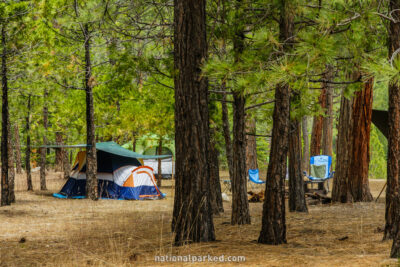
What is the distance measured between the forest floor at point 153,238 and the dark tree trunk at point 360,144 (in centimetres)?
51

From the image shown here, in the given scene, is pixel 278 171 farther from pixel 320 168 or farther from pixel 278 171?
pixel 320 168

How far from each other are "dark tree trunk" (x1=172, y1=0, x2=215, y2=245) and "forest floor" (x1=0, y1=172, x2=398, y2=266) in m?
0.32

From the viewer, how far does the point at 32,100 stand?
46.6 feet

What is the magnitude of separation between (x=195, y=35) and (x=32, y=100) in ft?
33.0

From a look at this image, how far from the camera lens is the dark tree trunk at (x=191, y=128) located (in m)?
5.52

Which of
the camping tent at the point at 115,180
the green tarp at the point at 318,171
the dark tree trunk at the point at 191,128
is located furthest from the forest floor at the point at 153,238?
the green tarp at the point at 318,171

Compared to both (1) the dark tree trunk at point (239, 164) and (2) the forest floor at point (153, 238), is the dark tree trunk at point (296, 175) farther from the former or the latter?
(1) the dark tree trunk at point (239, 164)

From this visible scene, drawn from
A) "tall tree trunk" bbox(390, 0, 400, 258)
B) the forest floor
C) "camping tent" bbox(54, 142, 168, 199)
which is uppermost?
"tall tree trunk" bbox(390, 0, 400, 258)

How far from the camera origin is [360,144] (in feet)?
32.9

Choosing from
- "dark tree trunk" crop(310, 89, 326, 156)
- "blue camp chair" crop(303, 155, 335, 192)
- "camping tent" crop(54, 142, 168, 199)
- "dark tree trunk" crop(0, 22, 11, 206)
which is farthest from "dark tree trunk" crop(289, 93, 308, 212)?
"dark tree trunk" crop(310, 89, 326, 156)

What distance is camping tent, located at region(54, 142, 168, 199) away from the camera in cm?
1404

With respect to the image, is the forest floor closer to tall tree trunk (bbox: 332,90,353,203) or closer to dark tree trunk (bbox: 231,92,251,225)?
dark tree trunk (bbox: 231,92,251,225)

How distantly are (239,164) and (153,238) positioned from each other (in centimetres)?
175

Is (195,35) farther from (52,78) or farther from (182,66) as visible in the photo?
(52,78)
